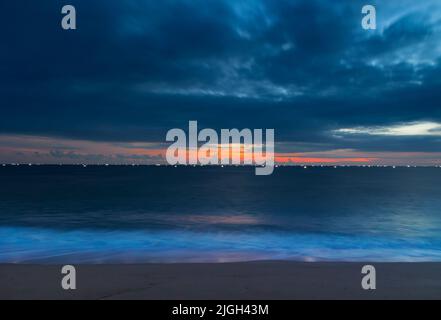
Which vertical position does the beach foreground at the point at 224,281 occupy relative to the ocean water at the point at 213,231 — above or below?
above

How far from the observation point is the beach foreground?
7.64 meters

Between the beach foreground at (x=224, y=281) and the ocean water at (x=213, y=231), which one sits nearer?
the beach foreground at (x=224, y=281)

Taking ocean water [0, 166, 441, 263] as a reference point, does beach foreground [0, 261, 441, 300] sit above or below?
above

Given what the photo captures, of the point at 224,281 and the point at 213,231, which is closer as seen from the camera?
the point at 224,281

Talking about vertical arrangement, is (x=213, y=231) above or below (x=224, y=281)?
below

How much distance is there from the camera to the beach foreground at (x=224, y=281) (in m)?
7.64

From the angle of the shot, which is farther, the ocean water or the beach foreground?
the ocean water

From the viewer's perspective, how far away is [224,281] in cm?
875

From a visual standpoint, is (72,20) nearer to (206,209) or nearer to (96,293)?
(96,293)
